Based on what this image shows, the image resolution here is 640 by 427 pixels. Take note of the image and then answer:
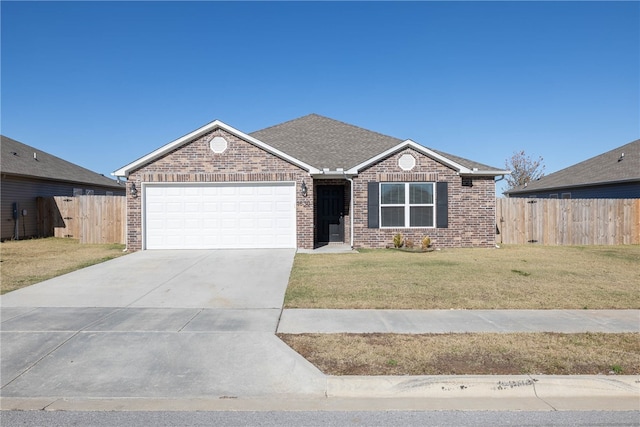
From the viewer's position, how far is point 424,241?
14930 millimetres

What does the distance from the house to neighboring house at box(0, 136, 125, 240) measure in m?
8.14

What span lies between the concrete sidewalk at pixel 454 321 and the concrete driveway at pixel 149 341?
61 centimetres

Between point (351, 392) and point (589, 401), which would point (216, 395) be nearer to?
point (351, 392)

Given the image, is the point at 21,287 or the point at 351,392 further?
the point at 21,287

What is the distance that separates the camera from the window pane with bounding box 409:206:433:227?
A: 50.3 ft

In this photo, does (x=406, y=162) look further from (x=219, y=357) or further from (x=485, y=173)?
(x=219, y=357)

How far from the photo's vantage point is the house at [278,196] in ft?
48.0

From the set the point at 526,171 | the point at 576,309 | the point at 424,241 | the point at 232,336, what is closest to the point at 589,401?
the point at 576,309

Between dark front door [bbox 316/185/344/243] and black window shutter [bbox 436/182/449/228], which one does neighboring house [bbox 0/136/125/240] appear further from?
black window shutter [bbox 436/182/449/228]

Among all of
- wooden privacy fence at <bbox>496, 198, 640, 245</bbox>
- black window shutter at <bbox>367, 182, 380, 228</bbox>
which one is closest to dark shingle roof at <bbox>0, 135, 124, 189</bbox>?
black window shutter at <bbox>367, 182, 380, 228</bbox>

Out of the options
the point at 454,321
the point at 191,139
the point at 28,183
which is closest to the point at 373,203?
the point at 191,139

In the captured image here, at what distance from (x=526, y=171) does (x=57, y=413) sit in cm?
5402

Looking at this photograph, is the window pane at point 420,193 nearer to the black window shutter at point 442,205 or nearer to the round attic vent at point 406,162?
the black window shutter at point 442,205

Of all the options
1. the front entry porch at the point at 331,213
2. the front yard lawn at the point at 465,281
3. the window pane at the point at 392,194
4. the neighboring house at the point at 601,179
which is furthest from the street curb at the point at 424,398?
the neighboring house at the point at 601,179
